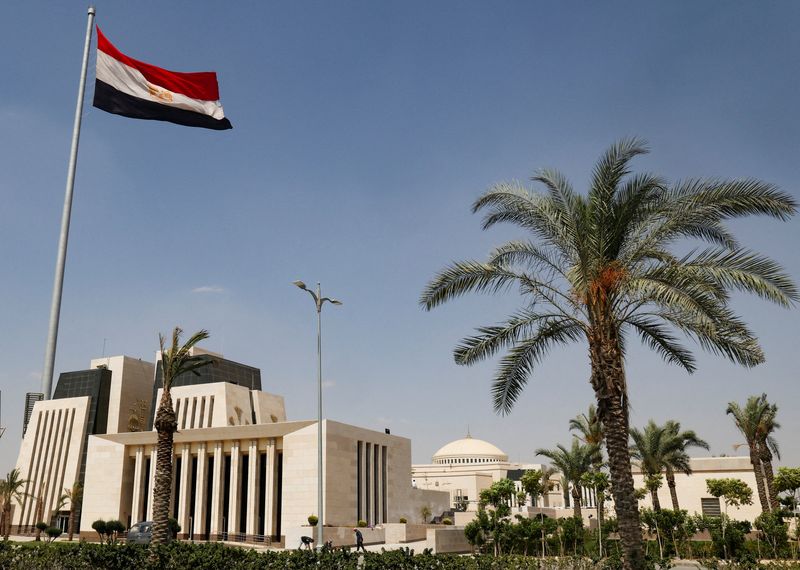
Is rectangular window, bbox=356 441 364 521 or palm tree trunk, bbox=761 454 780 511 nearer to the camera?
palm tree trunk, bbox=761 454 780 511

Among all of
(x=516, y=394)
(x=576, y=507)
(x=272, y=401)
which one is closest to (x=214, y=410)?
(x=272, y=401)

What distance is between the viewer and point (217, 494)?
47.8 m

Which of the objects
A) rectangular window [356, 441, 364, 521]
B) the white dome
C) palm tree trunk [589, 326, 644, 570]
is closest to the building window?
rectangular window [356, 441, 364, 521]

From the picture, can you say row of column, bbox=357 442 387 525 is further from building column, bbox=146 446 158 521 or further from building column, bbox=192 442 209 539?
building column, bbox=146 446 158 521

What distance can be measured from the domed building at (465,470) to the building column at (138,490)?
44.5 m

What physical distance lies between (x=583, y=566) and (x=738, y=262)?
31.2 feet

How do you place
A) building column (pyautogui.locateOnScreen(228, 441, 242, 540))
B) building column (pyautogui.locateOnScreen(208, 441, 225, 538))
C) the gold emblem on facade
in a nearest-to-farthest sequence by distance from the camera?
the gold emblem on facade, building column (pyautogui.locateOnScreen(228, 441, 242, 540)), building column (pyautogui.locateOnScreen(208, 441, 225, 538))

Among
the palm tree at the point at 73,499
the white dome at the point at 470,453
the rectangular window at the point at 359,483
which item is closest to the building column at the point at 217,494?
the rectangular window at the point at 359,483

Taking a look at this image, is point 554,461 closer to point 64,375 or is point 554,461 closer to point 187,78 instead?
point 187,78

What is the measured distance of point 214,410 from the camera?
5609 centimetres

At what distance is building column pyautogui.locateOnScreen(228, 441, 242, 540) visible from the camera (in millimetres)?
46438

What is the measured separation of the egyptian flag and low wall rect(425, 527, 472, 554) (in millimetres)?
21501

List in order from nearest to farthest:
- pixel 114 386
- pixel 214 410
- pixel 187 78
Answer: pixel 187 78 < pixel 214 410 < pixel 114 386

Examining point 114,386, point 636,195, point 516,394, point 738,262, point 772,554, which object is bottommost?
point 772,554
